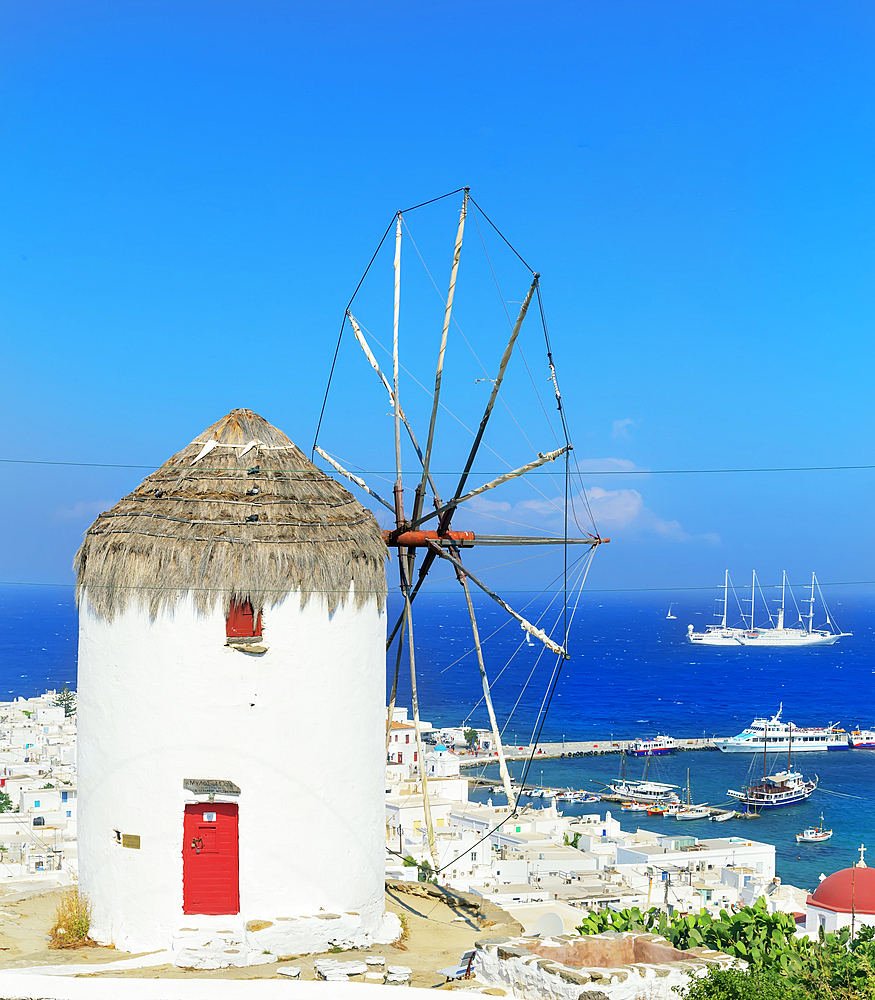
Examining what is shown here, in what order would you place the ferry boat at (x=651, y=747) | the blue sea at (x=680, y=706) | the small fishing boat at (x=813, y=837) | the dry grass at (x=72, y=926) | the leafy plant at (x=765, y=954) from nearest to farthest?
the leafy plant at (x=765, y=954) < the dry grass at (x=72, y=926) < the small fishing boat at (x=813, y=837) < the blue sea at (x=680, y=706) < the ferry boat at (x=651, y=747)

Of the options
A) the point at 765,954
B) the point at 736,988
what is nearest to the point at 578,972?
the point at 736,988

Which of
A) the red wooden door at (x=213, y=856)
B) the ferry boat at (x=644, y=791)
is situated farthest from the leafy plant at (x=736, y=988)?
the ferry boat at (x=644, y=791)

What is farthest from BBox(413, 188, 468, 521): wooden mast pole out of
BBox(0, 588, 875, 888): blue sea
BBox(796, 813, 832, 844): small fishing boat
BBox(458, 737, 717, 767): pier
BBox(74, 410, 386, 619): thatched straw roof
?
BBox(458, 737, 717, 767): pier

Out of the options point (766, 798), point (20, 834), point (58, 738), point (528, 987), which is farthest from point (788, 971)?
point (766, 798)

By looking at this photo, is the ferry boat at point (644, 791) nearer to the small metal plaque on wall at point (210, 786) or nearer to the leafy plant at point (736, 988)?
the small metal plaque on wall at point (210, 786)

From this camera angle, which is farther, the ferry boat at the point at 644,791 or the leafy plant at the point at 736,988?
the ferry boat at the point at 644,791

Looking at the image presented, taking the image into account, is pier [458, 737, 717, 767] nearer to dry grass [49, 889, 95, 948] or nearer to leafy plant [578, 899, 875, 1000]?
leafy plant [578, 899, 875, 1000]

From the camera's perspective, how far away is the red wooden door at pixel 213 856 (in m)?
11.1

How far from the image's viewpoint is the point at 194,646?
1105 centimetres

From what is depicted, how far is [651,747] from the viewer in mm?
104000

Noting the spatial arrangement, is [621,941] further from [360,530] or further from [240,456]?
[240,456]

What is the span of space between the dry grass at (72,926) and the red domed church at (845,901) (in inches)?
611

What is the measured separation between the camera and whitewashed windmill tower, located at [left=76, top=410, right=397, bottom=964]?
11062 mm

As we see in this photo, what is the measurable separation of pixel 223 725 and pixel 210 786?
0.64 meters
